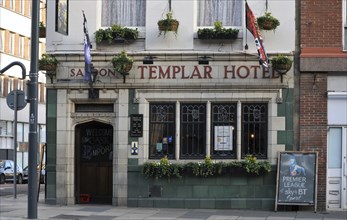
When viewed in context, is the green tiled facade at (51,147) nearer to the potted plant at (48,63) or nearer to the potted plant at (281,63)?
the potted plant at (48,63)

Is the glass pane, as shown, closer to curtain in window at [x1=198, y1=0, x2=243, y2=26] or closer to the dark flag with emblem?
curtain in window at [x1=198, y1=0, x2=243, y2=26]

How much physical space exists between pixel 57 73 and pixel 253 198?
6451 millimetres

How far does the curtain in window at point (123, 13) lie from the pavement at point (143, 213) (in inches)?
204

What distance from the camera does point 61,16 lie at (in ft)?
59.6

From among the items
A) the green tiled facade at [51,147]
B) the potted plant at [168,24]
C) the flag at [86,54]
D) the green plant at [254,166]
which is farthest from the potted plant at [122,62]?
the green plant at [254,166]

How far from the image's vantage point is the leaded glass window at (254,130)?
63.2 feet

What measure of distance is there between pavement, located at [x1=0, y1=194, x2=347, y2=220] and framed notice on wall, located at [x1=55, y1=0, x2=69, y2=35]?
4672 millimetres

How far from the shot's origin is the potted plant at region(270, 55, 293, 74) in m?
18.4

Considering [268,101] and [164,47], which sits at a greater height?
[164,47]

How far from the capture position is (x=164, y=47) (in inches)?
765

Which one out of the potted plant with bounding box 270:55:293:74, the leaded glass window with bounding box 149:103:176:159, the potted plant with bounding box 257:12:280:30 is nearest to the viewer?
the potted plant with bounding box 270:55:293:74

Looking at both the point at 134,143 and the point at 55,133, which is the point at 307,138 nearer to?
the point at 134,143

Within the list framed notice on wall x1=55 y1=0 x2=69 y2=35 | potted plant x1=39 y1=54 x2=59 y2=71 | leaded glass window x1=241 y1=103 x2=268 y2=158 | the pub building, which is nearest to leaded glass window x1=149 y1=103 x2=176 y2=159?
the pub building

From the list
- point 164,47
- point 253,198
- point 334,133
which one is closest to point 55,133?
point 164,47
